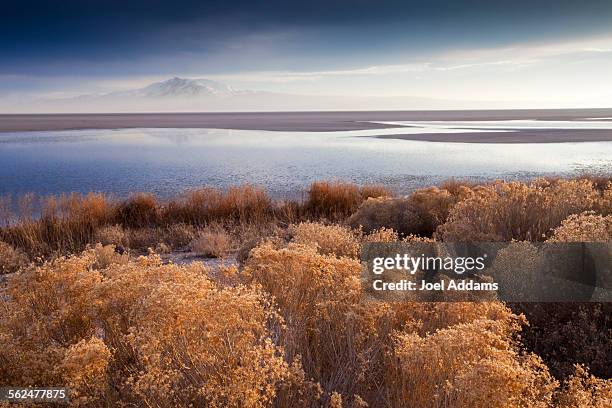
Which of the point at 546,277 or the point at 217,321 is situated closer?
the point at 217,321

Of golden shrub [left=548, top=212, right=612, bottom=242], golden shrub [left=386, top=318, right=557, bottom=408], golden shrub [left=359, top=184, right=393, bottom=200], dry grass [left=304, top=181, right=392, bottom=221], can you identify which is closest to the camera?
golden shrub [left=386, top=318, right=557, bottom=408]

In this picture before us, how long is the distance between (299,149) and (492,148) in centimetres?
1119

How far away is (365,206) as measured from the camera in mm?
10664

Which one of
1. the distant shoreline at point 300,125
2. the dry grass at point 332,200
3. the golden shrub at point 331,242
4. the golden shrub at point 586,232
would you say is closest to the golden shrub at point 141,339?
the golden shrub at point 331,242

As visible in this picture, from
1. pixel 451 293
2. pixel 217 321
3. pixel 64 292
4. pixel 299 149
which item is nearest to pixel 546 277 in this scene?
pixel 451 293

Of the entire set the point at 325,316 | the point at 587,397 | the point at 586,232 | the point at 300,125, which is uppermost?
the point at 586,232

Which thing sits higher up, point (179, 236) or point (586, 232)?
point (586, 232)

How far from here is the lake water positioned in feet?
62.6

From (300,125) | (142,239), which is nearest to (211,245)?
(142,239)

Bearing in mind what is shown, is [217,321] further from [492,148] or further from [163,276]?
[492,148]

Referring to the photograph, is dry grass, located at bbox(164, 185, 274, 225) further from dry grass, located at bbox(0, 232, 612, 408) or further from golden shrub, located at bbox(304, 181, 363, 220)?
dry grass, located at bbox(0, 232, 612, 408)

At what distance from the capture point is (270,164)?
80.1 ft

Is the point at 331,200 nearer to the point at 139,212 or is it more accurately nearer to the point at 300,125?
the point at 139,212

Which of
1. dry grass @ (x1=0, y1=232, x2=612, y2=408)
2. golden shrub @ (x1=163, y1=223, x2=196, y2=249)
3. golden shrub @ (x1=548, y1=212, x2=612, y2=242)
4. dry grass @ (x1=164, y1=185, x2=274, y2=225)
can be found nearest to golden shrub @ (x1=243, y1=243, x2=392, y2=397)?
dry grass @ (x1=0, y1=232, x2=612, y2=408)
